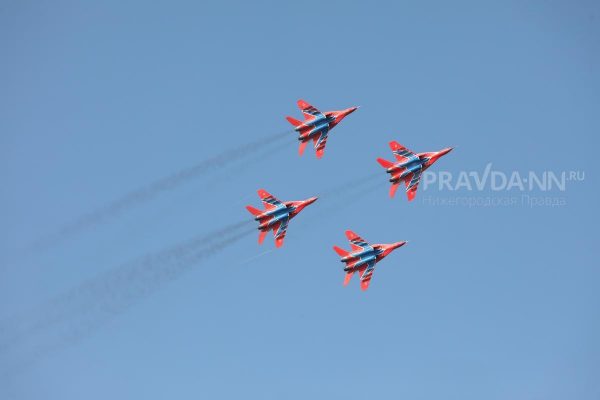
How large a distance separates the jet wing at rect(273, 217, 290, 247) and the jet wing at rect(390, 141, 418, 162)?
10.8 metres

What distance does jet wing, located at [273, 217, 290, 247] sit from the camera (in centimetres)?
9194

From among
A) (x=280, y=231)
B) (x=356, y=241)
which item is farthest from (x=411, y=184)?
(x=280, y=231)

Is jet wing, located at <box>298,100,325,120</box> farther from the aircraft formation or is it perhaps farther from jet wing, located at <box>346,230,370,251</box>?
jet wing, located at <box>346,230,370,251</box>

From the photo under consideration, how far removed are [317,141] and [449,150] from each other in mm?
11513

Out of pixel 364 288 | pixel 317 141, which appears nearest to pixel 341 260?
pixel 364 288

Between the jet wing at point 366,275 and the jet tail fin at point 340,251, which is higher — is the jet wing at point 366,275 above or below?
below

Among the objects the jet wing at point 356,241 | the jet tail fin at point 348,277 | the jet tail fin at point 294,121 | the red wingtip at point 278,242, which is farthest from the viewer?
the jet wing at point 356,241

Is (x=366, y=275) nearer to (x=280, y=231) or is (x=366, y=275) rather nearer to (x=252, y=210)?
(x=280, y=231)

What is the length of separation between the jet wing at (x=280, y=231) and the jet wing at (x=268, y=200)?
1.38 metres

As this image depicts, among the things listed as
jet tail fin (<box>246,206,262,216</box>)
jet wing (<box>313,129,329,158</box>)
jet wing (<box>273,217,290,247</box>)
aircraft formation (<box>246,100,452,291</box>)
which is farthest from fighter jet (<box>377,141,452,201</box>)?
jet tail fin (<box>246,206,262,216</box>)

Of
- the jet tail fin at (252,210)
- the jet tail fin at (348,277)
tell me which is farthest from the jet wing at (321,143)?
the jet tail fin at (348,277)

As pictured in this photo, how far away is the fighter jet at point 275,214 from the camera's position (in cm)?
9075

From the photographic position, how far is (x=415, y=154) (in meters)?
95.8

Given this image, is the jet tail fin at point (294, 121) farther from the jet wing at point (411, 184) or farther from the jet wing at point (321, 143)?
the jet wing at point (411, 184)
